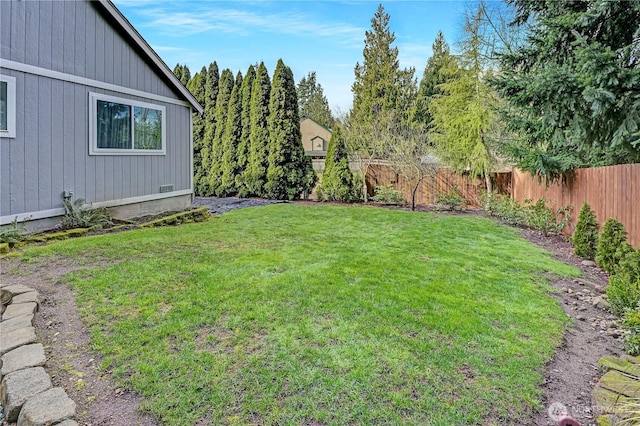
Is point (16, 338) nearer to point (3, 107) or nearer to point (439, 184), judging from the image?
point (3, 107)

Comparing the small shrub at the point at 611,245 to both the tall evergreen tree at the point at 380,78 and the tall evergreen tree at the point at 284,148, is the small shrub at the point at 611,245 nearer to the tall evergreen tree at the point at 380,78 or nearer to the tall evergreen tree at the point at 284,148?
the tall evergreen tree at the point at 284,148

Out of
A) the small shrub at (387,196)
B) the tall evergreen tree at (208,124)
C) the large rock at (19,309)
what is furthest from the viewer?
the tall evergreen tree at (208,124)

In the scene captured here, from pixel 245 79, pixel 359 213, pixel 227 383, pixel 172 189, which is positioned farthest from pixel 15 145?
pixel 245 79

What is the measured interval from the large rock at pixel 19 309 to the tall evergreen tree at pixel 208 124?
1280cm

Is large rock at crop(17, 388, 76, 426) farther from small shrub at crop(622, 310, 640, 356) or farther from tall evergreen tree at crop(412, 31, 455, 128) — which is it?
tall evergreen tree at crop(412, 31, 455, 128)

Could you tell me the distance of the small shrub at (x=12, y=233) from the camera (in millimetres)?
5503

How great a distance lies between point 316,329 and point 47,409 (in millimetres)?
1881

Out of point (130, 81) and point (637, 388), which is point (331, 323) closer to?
point (637, 388)

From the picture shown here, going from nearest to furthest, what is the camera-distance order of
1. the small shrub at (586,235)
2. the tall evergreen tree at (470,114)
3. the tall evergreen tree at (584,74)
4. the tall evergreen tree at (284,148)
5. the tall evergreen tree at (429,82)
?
the tall evergreen tree at (584,74)
the small shrub at (586,235)
the tall evergreen tree at (470,114)
the tall evergreen tree at (284,148)
the tall evergreen tree at (429,82)

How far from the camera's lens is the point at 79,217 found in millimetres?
6734

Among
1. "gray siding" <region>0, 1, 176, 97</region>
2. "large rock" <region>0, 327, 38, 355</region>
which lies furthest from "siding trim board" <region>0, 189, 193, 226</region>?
"large rock" <region>0, 327, 38, 355</region>

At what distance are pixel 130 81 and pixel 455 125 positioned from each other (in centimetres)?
1000

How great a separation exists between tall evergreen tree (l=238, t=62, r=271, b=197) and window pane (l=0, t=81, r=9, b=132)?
914 centimetres

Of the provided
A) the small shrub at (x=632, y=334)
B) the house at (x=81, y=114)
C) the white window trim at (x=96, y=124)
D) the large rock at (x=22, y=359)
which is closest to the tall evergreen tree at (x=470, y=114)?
the house at (x=81, y=114)
